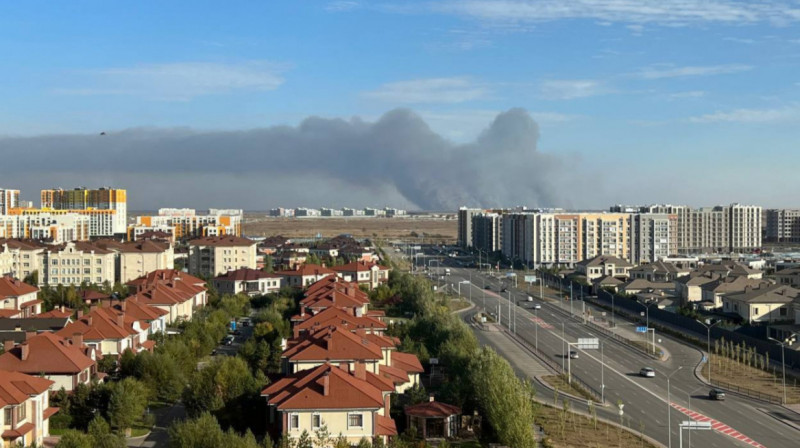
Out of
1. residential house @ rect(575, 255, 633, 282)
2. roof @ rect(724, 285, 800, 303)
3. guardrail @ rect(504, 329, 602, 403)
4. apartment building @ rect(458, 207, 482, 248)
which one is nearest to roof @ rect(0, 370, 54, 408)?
guardrail @ rect(504, 329, 602, 403)

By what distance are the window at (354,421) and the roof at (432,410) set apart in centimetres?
395

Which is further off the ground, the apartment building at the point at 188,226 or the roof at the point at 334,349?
the apartment building at the point at 188,226

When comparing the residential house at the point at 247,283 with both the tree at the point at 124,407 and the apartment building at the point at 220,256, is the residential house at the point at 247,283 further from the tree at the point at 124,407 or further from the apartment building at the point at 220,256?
the tree at the point at 124,407

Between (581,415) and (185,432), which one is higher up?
(185,432)

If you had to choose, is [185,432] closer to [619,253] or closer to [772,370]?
[772,370]

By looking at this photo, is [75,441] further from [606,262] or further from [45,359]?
[606,262]

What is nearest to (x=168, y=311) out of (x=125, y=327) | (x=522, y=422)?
(x=125, y=327)

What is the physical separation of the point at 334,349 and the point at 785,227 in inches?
5193

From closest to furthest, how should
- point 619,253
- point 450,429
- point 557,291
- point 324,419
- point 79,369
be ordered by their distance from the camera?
point 324,419, point 450,429, point 79,369, point 557,291, point 619,253

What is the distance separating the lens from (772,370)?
37531 millimetres

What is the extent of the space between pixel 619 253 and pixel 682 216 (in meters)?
29.8

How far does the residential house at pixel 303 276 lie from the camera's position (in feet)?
223

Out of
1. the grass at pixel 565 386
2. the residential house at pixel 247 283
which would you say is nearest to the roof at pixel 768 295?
the grass at pixel 565 386

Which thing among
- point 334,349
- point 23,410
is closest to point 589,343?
point 334,349
